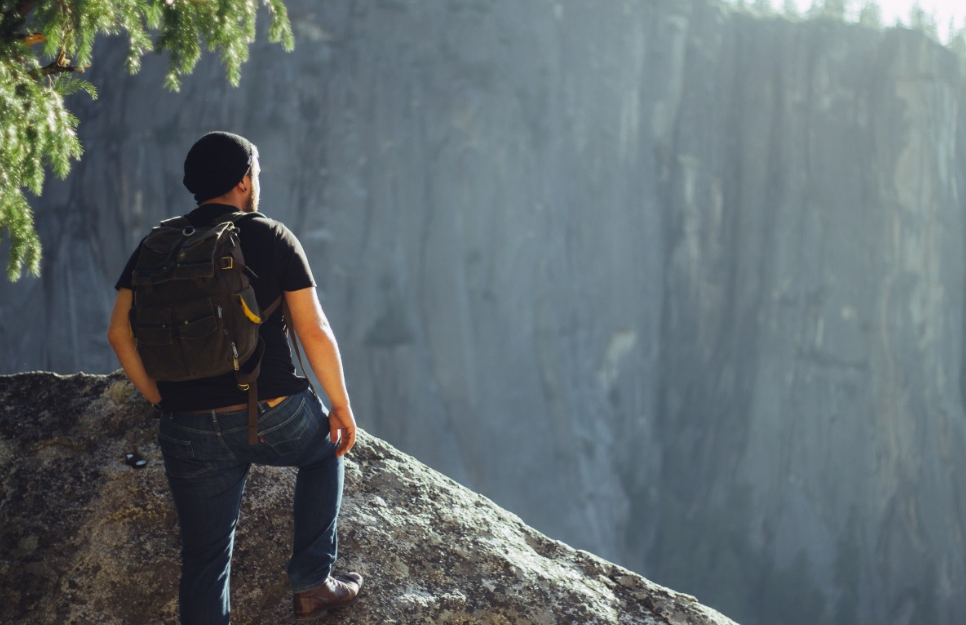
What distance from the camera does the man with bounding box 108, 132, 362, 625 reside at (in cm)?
246

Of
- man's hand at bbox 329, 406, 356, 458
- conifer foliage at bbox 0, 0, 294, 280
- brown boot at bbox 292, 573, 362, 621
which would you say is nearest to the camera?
man's hand at bbox 329, 406, 356, 458

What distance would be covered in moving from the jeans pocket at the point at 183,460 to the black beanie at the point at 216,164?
2.17 ft

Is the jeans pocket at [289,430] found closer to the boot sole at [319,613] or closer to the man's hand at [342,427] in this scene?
the man's hand at [342,427]

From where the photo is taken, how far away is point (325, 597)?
9.55ft

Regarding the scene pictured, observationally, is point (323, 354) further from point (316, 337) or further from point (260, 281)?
point (260, 281)

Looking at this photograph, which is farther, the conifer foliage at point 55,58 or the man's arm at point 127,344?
the conifer foliage at point 55,58

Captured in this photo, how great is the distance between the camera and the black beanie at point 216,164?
2.51 meters

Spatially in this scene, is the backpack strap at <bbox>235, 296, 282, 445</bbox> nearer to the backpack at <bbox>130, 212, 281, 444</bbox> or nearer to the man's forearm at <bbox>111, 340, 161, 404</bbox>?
the backpack at <bbox>130, 212, 281, 444</bbox>

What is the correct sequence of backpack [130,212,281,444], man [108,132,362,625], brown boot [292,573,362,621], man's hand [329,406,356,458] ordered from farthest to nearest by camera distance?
1. brown boot [292,573,362,621]
2. man's hand [329,406,356,458]
3. man [108,132,362,625]
4. backpack [130,212,281,444]

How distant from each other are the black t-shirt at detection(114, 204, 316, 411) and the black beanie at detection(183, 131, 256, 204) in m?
0.06

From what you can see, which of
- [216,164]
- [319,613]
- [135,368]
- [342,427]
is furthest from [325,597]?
[216,164]

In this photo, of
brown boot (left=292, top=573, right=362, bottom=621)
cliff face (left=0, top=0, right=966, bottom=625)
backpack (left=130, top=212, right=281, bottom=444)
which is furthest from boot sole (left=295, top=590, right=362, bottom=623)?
cliff face (left=0, top=0, right=966, bottom=625)

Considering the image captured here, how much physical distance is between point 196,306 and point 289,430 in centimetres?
42

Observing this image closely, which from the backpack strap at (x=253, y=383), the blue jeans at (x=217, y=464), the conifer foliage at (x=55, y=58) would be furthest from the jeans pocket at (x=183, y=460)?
the conifer foliage at (x=55, y=58)
